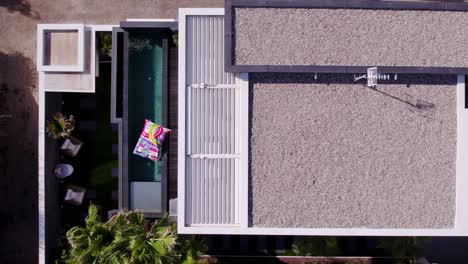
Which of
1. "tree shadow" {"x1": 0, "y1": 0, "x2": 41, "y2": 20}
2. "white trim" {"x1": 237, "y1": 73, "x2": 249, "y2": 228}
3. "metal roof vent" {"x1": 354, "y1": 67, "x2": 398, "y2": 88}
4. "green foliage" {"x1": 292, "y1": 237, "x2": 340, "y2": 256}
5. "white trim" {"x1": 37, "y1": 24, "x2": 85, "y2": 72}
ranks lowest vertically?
"green foliage" {"x1": 292, "y1": 237, "x2": 340, "y2": 256}

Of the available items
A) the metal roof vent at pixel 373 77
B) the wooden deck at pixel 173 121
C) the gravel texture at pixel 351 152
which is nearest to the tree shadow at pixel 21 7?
the wooden deck at pixel 173 121

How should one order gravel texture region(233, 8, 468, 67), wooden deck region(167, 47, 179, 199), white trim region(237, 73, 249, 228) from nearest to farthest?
Result: gravel texture region(233, 8, 468, 67) < white trim region(237, 73, 249, 228) < wooden deck region(167, 47, 179, 199)

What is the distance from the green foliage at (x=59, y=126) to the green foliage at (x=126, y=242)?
5090mm

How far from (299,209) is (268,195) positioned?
133 centimetres

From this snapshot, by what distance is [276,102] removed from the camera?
57.3 ft

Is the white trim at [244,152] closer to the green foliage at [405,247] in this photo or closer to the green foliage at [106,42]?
the green foliage at [106,42]

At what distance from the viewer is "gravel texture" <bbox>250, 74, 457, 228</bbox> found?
17.4 m

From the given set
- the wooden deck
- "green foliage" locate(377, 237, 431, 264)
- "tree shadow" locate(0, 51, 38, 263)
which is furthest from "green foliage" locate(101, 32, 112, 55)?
"green foliage" locate(377, 237, 431, 264)

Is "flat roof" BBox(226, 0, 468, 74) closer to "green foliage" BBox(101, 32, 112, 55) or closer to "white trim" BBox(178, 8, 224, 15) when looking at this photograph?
"white trim" BBox(178, 8, 224, 15)

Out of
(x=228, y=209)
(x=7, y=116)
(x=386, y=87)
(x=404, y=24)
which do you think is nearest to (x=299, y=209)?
(x=228, y=209)

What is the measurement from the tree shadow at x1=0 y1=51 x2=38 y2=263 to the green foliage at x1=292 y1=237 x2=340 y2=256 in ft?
45.2

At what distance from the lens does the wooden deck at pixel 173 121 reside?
66.3ft

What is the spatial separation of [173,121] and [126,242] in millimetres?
6278

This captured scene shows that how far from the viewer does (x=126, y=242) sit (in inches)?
629
